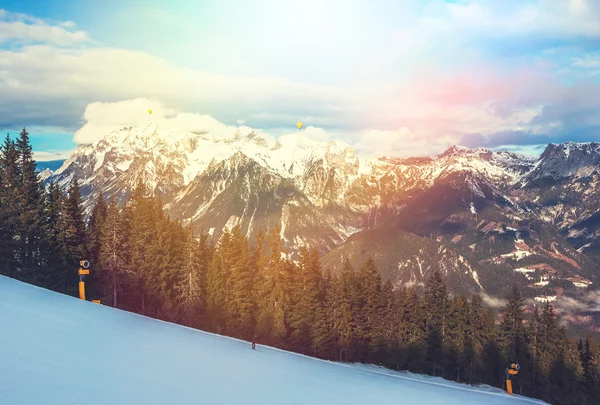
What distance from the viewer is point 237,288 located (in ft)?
219

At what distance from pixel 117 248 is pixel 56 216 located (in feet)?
34.7

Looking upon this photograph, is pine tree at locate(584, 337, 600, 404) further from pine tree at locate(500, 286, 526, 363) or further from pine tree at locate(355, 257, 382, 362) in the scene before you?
pine tree at locate(355, 257, 382, 362)

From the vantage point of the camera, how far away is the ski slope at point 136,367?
1297 centimetres

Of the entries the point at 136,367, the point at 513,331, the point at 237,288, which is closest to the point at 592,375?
the point at 513,331

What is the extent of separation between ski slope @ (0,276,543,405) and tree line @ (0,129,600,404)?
36.9 m

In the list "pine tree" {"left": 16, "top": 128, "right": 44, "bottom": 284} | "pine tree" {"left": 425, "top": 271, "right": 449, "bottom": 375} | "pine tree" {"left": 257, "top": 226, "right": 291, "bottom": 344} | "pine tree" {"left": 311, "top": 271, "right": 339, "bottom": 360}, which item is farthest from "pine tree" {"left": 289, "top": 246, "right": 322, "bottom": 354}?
"pine tree" {"left": 16, "top": 128, "right": 44, "bottom": 284}

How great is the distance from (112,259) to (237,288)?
1788 cm

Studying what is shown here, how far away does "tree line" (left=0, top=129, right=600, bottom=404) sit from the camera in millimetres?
60838

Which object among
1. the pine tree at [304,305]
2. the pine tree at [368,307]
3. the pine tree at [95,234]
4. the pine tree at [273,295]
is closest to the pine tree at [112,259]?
the pine tree at [95,234]

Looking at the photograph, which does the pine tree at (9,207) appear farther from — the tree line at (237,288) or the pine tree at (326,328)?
the pine tree at (326,328)

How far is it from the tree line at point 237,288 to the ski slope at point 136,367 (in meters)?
36.9

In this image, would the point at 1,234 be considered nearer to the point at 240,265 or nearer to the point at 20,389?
Result: the point at 240,265

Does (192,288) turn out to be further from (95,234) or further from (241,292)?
(95,234)

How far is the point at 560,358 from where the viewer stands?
84.4 meters
